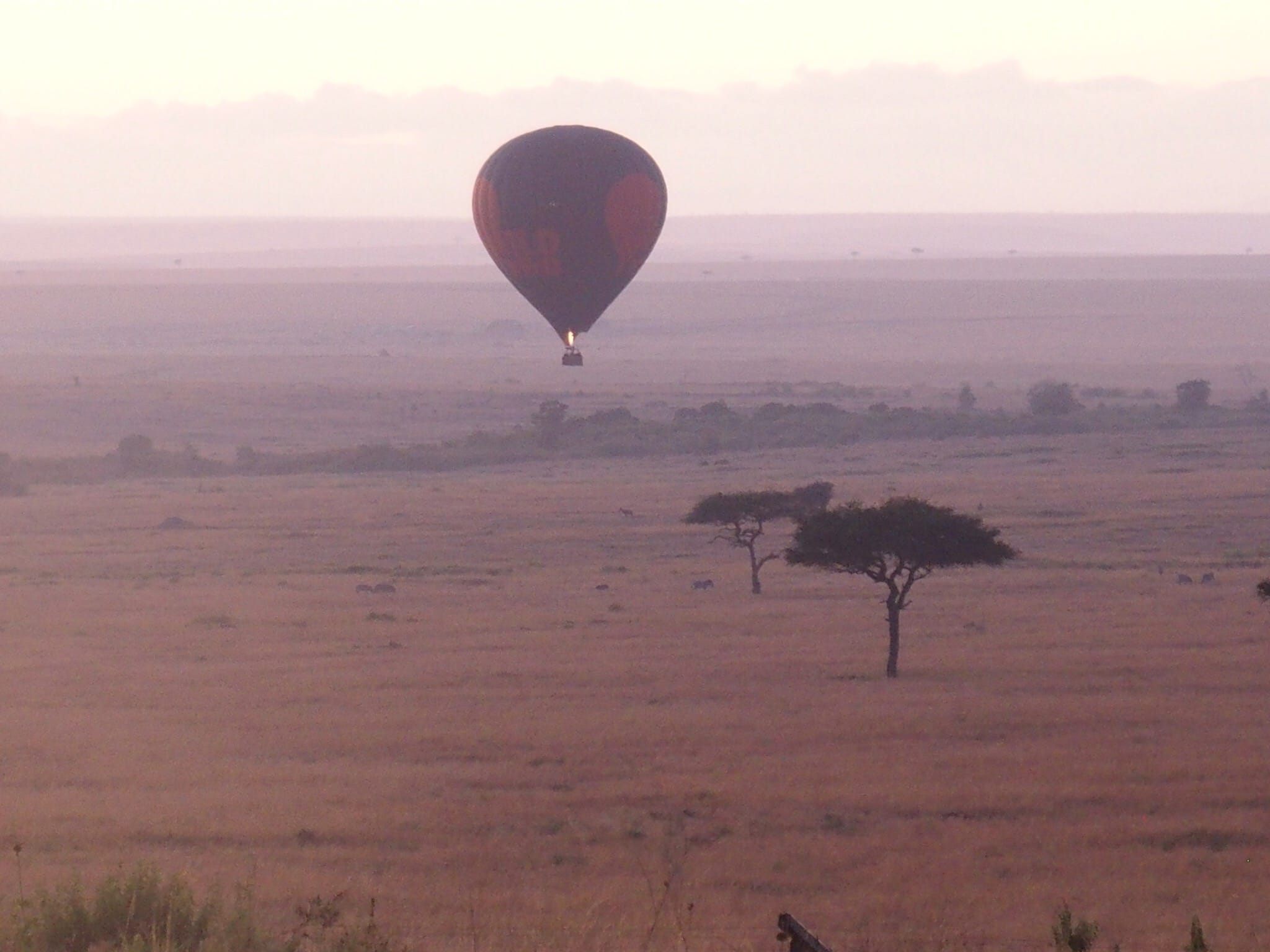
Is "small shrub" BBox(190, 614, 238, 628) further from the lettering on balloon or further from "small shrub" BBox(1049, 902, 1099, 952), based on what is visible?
"small shrub" BBox(1049, 902, 1099, 952)

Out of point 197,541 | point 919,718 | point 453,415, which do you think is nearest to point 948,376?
point 453,415

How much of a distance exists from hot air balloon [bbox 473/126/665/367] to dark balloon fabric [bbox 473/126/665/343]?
0.01 m

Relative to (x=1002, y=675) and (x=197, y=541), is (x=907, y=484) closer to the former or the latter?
(x=197, y=541)

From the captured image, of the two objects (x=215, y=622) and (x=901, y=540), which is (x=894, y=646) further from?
(x=215, y=622)

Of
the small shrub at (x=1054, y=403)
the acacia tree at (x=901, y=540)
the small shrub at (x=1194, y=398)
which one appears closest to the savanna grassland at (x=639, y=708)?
the acacia tree at (x=901, y=540)

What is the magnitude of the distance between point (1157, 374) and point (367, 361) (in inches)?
2211

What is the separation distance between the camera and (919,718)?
792 inches

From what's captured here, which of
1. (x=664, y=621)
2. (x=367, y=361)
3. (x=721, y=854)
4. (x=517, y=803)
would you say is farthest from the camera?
(x=367, y=361)

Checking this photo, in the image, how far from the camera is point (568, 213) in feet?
82.3

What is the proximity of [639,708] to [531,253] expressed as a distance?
26.5 feet

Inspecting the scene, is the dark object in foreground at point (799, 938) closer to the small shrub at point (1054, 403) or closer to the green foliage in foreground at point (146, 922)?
the green foliage in foreground at point (146, 922)

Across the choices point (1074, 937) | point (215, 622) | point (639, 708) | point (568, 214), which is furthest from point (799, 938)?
point (215, 622)

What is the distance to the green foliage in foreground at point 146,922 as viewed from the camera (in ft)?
21.5

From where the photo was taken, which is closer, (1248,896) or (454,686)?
(1248,896)
